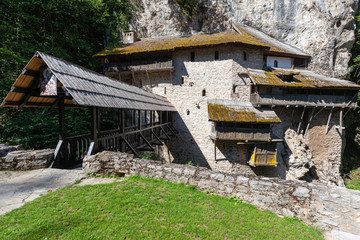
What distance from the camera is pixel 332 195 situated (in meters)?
3.55

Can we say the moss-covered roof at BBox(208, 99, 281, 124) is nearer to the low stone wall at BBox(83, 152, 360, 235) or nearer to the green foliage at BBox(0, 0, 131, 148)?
the low stone wall at BBox(83, 152, 360, 235)

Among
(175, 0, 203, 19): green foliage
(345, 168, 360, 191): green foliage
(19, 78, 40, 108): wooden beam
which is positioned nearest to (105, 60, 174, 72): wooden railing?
(175, 0, 203, 19): green foliage

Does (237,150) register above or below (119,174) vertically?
below

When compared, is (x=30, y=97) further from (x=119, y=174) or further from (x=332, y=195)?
(x=332, y=195)

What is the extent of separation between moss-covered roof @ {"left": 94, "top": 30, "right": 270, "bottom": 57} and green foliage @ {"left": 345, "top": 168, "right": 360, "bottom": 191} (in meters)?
15.2

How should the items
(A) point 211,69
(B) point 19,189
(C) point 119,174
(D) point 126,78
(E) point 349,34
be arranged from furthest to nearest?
1. (D) point 126,78
2. (E) point 349,34
3. (A) point 211,69
4. (C) point 119,174
5. (B) point 19,189

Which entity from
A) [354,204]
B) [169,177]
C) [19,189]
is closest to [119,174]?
[169,177]

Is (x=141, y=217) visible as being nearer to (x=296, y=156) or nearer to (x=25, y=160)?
(x=25, y=160)

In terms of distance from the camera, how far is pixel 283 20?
1525 centimetres

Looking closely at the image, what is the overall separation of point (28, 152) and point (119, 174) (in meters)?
3.09

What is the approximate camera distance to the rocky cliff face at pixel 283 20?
14227mm

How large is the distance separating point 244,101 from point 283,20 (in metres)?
10.4

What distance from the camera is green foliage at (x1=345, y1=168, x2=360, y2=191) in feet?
45.2

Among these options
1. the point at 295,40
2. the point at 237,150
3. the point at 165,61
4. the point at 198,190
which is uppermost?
the point at 295,40
